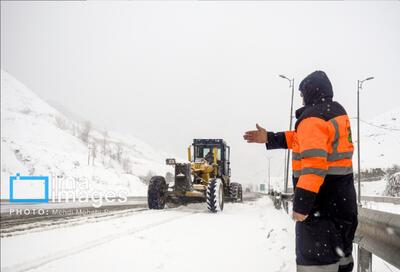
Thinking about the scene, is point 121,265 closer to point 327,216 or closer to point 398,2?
point 327,216

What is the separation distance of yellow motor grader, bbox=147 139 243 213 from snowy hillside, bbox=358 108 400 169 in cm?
923

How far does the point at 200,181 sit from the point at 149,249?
34.6 feet

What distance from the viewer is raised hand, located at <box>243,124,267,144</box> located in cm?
399

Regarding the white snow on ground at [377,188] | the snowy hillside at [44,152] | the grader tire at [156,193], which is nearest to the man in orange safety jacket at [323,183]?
the white snow on ground at [377,188]

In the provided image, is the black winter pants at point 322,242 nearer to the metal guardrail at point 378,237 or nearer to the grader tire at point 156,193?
the metal guardrail at point 378,237

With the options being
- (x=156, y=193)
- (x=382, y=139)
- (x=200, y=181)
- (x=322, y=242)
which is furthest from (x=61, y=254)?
(x=200, y=181)

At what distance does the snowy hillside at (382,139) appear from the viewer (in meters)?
4.55

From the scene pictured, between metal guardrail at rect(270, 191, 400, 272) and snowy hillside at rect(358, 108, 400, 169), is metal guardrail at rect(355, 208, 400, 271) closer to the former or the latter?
metal guardrail at rect(270, 191, 400, 272)

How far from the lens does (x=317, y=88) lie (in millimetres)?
3428

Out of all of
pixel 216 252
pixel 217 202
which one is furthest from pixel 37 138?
pixel 216 252

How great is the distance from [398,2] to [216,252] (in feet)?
14.9

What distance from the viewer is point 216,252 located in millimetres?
6438

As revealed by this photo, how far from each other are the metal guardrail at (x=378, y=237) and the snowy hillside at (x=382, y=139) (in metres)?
0.83

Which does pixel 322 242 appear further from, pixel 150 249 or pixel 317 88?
pixel 150 249
